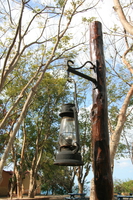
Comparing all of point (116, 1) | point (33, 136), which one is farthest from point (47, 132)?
point (116, 1)

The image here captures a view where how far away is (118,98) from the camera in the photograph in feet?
40.8

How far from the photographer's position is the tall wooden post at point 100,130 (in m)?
1.54

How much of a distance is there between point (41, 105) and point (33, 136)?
2465 millimetres

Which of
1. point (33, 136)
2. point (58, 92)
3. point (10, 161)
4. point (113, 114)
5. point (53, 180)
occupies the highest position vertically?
point (58, 92)

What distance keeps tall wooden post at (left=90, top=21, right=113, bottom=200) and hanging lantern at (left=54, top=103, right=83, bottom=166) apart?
0.50 ft

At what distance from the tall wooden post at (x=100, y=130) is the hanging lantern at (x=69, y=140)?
0.15 meters

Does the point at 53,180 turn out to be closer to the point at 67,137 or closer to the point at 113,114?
the point at 113,114

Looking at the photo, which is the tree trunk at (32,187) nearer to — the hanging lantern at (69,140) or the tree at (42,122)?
the tree at (42,122)

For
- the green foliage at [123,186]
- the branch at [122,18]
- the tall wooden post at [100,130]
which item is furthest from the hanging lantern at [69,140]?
the green foliage at [123,186]

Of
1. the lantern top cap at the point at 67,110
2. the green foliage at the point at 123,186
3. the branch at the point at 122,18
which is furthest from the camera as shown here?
the green foliage at the point at 123,186

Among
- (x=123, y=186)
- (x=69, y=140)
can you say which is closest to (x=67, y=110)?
(x=69, y=140)

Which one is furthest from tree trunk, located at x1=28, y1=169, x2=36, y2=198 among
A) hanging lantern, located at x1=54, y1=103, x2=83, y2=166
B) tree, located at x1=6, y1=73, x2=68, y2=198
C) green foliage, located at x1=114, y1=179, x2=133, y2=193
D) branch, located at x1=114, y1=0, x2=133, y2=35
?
hanging lantern, located at x1=54, y1=103, x2=83, y2=166

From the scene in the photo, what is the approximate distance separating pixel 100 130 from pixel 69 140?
27cm

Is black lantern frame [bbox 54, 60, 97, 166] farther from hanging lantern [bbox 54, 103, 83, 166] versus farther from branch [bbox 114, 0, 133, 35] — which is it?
branch [bbox 114, 0, 133, 35]
